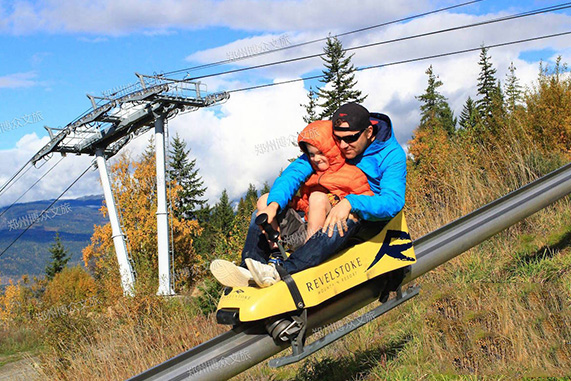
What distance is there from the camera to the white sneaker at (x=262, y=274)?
2775mm

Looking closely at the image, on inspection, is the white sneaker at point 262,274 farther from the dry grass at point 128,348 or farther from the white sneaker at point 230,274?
the dry grass at point 128,348

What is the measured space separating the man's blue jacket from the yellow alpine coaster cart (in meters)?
0.22

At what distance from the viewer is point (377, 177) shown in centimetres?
329

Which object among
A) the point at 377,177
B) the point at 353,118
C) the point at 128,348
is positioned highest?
the point at 353,118

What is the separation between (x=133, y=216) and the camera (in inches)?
1887

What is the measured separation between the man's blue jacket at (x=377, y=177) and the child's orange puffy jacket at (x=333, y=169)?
7cm

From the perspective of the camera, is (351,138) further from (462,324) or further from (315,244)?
(462,324)

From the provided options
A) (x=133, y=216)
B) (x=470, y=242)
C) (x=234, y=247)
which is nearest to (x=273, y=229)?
(x=470, y=242)

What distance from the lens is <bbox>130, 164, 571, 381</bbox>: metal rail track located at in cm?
261

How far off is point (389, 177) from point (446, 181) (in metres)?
4.26

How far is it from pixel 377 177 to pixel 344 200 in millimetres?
439

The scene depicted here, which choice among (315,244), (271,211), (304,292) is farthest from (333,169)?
(304,292)

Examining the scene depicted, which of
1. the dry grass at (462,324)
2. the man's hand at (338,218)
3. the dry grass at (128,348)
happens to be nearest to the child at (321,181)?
the man's hand at (338,218)

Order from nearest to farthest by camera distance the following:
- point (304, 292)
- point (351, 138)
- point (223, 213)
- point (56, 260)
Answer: point (304, 292) → point (351, 138) → point (223, 213) → point (56, 260)
